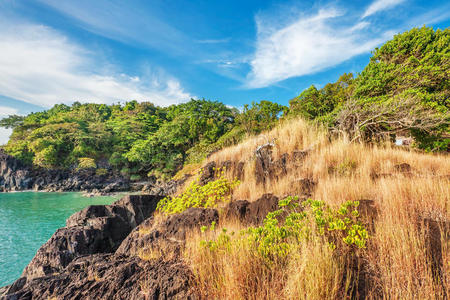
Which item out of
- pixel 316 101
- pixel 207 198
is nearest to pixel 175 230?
pixel 207 198

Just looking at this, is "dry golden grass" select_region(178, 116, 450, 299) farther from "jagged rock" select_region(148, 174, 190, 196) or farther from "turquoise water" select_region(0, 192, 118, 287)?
"turquoise water" select_region(0, 192, 118, 287)

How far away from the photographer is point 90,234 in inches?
191

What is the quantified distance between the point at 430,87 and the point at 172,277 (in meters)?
11.4

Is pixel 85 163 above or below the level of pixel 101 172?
above

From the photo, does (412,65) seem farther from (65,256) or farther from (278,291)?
(65,256)

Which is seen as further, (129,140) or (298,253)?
(129,140)

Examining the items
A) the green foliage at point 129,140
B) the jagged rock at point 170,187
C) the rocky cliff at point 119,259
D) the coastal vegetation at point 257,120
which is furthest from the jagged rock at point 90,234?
the green foliage at point 129,140

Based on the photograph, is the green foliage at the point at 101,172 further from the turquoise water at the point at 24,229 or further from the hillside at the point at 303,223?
the hillside at the point at 303,223

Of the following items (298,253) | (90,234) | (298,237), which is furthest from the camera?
(90,234)

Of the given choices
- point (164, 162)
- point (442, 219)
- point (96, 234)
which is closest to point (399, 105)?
point (442, 219)

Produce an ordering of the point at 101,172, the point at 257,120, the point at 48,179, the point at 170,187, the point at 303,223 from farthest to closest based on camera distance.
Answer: the point at 101,172 → the point at 48,179 → the point at 257,120 → the point at 170,187 → the point at 303,223

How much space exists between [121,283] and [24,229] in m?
13.1

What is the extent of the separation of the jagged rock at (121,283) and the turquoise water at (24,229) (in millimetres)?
6016

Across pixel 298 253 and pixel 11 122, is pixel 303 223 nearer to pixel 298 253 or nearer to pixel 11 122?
pixel 298 253
